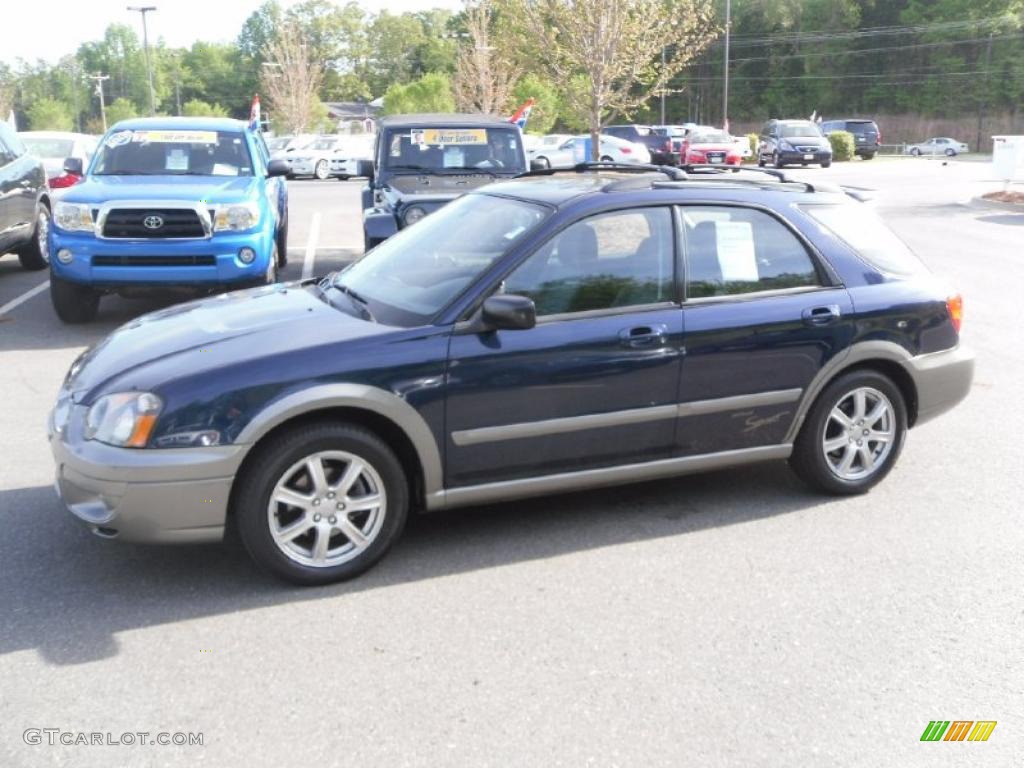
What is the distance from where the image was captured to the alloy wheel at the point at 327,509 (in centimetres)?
411

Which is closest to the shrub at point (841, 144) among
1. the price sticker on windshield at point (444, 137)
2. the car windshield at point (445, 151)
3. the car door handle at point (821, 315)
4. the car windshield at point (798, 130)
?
the car windshield at point (798, 130)

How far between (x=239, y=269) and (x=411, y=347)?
17.0 feet

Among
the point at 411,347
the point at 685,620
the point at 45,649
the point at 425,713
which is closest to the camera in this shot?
the point at 425,713

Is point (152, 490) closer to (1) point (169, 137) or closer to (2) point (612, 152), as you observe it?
(1) point (169, 137)

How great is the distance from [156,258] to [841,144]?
42834 millimetres

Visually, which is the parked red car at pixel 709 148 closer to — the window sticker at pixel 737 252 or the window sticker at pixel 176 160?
the window sticker at pixel 176 160

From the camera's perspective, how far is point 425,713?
3.30m

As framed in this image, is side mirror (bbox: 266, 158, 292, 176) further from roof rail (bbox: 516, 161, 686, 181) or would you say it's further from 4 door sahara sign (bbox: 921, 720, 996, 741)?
4 door sahara sign (bbox: 921, 720, 996, 741)

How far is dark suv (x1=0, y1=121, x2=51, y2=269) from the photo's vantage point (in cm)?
1134

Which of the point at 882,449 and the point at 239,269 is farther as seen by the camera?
the point at 239,269

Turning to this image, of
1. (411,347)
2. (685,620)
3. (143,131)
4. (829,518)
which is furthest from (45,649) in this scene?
(143,131)

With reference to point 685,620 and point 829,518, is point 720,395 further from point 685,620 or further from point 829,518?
point 685,620

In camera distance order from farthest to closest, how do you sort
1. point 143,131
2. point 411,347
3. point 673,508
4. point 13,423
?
point 143,131
point 13,423
point 673,508
point 411,347

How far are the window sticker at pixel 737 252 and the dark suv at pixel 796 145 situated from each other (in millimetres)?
34307
